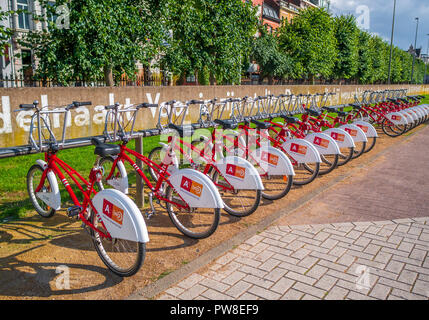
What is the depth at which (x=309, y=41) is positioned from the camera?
1033 inches

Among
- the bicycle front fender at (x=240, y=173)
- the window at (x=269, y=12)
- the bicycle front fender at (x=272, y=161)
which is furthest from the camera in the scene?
the window at (x=269, y=12)

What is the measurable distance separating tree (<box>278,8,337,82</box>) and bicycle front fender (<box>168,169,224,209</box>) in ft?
79.4

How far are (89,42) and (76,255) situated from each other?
9.81 metres

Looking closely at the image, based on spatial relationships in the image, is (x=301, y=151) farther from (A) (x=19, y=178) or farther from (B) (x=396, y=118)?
(B) (x=396, y=118)

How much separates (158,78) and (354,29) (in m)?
24.7

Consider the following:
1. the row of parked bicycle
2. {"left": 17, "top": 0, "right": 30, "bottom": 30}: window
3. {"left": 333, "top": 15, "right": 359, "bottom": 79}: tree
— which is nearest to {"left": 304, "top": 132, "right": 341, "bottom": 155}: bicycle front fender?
the row of parked bicycle

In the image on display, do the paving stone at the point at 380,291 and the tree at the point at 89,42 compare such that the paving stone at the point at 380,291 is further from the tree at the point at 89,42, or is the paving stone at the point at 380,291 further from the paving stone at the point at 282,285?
the tree at the point at 89,42

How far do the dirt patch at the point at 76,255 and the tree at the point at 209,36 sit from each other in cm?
1163

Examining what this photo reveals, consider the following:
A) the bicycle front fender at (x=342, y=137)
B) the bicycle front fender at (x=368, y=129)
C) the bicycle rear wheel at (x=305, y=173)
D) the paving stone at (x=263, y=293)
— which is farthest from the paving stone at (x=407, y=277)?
the bicycle front fender at (x=368, y=129)

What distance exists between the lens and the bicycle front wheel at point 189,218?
13.4 ft

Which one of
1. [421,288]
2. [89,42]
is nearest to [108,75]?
[89,42]

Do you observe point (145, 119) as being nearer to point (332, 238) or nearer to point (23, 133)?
point (23, 133)
